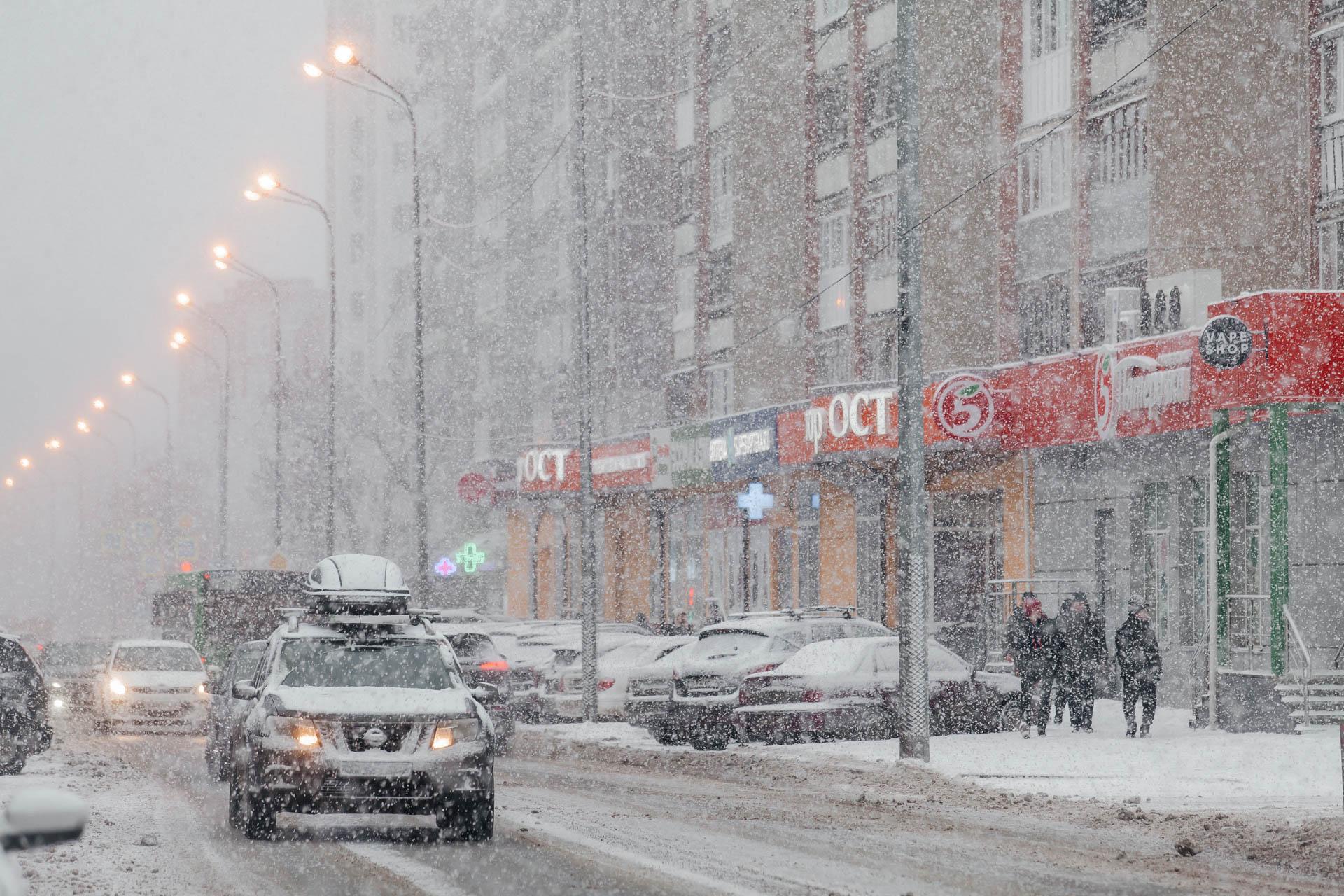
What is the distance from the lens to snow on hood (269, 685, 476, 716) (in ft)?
44.2

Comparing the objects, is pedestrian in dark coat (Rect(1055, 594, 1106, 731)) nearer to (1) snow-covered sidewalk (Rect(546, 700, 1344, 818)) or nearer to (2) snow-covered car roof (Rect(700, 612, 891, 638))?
(1) snow-covered sidewalk (Rect(546, 700, 1344, 818))

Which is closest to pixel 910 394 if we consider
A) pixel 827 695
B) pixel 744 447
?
pixel 827 695

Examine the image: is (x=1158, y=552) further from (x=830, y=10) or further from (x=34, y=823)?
(x=34, y=823)

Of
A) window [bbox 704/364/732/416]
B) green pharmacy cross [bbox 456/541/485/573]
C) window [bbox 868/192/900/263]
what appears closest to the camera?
window [bbox 868/192/900/263]

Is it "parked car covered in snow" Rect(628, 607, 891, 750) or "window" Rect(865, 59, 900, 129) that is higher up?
"window" Rect(865, 59, 900, 129)

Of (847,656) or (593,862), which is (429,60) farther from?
(593,862)

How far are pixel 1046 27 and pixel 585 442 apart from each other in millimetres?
11666

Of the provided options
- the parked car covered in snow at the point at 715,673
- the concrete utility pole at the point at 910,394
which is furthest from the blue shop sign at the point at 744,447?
the concrete utility pole at the point at 910,394

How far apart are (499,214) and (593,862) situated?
57582 millimetres

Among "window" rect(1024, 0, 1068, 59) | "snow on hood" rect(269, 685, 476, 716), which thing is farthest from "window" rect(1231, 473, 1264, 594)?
"snow on hood" rect(269, 685, 476, 716)

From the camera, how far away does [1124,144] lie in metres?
31.3

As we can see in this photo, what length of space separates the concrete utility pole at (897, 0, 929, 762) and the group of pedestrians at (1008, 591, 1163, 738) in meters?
3.27

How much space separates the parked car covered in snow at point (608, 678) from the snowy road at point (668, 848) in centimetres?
853

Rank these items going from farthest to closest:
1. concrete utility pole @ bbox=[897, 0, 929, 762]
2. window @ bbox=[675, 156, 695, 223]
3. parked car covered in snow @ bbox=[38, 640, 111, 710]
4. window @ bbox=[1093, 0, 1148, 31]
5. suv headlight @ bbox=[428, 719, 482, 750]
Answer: window @ bbox=[675, 156, 695, 223] < parked car covered in snow @ bbox=[38, 640, 111, 710] < window @ bbox=[1093, 0, 1148, 31] < concrete utility pole @ bbox=[897, 0, 929, 762] < suv headlight @ bbox=[428, 719, 482, 750]
